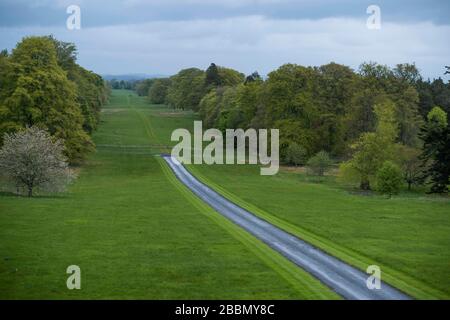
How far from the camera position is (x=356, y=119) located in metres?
78.3

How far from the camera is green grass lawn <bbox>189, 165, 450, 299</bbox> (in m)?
27.6

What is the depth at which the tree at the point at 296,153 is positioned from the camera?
273 feet

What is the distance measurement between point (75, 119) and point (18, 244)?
43936 millimetres

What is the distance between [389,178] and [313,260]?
1263 inches

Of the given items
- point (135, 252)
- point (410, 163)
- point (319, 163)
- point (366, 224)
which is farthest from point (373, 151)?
point (135, 252)

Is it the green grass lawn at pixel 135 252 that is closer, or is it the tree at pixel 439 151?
the green grass lawn at pixel 135 252

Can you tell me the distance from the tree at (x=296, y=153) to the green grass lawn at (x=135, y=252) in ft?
93.5

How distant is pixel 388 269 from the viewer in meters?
27.9

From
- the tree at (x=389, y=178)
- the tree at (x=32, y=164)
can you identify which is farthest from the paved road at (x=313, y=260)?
the tree at (x=389, y=178)

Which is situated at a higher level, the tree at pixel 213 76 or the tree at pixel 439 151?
the tree at pixel 213 76

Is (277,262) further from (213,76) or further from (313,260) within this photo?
(213,76)

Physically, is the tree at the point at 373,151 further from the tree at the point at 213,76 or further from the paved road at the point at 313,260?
the tree at the point at 213,76

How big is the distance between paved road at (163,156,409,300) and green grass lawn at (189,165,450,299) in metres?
0.83

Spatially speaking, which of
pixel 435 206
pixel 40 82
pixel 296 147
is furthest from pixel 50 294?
pixel 296 147
